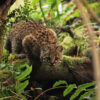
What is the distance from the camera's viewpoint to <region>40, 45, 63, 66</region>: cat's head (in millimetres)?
3652

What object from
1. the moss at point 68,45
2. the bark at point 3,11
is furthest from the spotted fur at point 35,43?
the bark at point 3,11

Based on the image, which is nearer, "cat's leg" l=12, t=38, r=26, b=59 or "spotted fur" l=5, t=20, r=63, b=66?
"spotted fur" l=5, t=20, r=63, b=66

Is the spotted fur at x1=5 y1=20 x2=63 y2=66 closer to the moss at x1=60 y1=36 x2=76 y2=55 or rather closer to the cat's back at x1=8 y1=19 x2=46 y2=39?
the cat's back at x1=8 y1=19 x2=46 y2=39

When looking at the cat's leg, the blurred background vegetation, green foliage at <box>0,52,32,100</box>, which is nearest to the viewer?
the blurred background vegetation

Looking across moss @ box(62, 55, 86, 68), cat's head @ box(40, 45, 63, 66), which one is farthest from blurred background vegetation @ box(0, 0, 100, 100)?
cat's head @ box(40, 45, 63, 66)

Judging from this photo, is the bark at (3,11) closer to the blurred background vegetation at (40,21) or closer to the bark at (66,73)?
the blurred background vegetation at (40,21)

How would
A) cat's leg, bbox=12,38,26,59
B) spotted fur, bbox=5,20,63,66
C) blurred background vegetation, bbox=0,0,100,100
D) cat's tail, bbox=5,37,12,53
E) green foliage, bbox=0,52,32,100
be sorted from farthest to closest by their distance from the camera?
cat's tail, bbox=5,37,12,53 → cat's leg, bbox=12,38,26,59 → spotted fur, bbox=5,20,63,66 → green foliage, bbox=0,52,32,100 → blurred background vegetation, bbox=0,0,100,100

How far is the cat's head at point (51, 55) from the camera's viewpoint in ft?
12.0

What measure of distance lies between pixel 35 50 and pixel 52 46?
41 cm

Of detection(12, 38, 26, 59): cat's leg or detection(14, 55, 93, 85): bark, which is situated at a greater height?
Answer: detection(12, 38, 26, 59): cat's leg

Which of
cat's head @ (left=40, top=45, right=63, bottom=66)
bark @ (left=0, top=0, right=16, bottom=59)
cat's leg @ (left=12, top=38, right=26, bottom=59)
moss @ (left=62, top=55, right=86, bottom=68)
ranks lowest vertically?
moss @ (left=62, top=55, right=86, bottom=68)

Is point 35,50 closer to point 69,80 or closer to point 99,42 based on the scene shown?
point 69,80

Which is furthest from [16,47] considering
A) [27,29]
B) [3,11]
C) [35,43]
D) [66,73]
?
[3,11]

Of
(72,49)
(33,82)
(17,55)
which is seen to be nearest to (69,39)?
(72,49)
